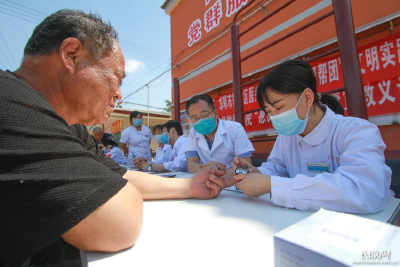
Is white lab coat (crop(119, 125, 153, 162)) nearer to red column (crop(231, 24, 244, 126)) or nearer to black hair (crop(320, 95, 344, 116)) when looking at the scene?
red column (crop(231, 24, 244, 126))

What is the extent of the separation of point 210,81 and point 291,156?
3350 millimetres

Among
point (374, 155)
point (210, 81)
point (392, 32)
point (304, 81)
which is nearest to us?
point (374, 155)

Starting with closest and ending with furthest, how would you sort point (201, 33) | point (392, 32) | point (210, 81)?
point (392, 32), point (210, 81), point (201, 33)

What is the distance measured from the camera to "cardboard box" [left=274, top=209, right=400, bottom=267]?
25 cm

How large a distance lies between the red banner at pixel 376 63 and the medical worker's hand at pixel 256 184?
2.00 m

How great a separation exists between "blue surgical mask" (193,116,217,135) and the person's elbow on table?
1.51 meters

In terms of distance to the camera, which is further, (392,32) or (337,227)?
(392,32)

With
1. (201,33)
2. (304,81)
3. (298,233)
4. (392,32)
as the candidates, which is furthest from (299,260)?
(201,33)

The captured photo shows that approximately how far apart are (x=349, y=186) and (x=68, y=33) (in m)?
1.21

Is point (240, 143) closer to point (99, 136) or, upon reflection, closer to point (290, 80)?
point (290, 80)

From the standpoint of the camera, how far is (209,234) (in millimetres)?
611

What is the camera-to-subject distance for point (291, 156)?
4.41 ft

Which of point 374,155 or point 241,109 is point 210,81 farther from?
point 374,155

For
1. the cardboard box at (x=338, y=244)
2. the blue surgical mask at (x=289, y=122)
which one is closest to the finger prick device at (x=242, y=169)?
the blue surgical mask at (x=289, y=122)
